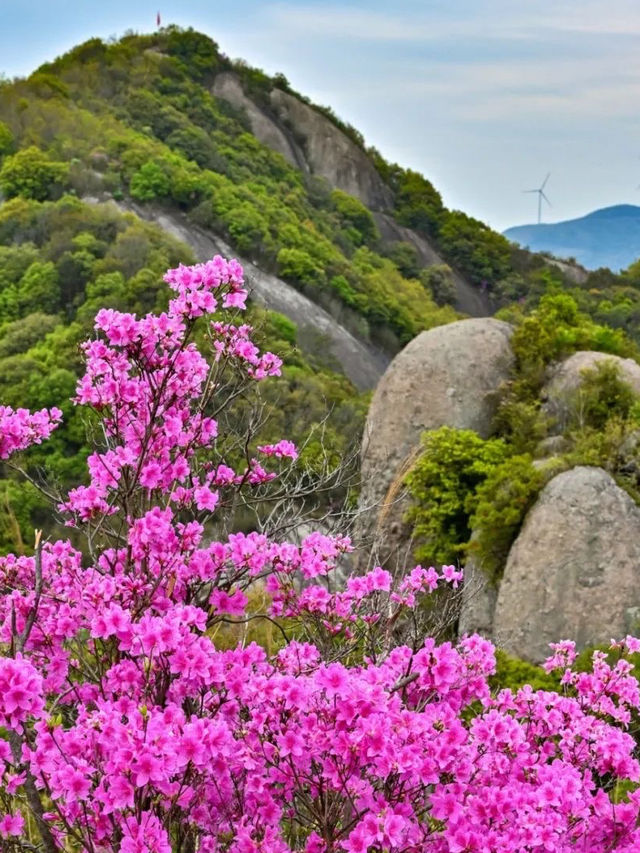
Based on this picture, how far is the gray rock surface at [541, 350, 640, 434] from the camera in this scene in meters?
15.8

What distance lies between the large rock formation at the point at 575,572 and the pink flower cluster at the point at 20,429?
9.60m

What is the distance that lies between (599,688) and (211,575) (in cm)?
167

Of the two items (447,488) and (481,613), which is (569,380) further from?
(481,613)

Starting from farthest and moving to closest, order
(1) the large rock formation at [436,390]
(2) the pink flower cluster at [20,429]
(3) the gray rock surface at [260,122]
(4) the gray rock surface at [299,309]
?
(3) the gray rock surface at [260,122]
(4) the gray rock surface at [299,309]
(1) the large rock formation at [436,390]
(2) the pink flower cluster at [20,429]

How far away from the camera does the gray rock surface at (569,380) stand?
15.8m

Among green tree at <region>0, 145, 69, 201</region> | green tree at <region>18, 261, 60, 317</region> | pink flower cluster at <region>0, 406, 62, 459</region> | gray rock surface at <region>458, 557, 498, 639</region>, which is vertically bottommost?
gray rock surface at <region>458, 557, 498, 639</region>

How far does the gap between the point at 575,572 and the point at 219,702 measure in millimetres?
10646

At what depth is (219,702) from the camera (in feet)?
11.0

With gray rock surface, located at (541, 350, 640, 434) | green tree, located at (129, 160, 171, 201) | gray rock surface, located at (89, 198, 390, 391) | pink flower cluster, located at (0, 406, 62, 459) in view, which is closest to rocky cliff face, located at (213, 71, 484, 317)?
green tree, located at (129, 160, 171, 201)

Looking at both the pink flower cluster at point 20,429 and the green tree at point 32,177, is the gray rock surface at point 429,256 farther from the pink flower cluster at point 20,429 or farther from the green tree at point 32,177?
the pink flower cluster at point 20,429

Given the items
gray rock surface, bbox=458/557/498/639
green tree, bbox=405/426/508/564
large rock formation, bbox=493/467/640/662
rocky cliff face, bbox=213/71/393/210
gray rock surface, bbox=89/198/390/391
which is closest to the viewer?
large rock formation, bbox=493/467/640/662

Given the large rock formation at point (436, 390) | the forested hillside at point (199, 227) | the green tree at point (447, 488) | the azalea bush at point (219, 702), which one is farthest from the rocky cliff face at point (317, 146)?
the azalea bush at point (219, 702)

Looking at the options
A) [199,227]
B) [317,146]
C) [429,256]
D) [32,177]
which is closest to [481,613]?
[199,227]

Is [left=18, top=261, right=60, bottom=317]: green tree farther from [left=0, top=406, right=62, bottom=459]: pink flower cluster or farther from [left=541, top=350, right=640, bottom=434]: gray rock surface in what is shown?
[left=0, top=406, right=62, bottom=459]: pink flower cluster
